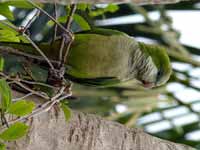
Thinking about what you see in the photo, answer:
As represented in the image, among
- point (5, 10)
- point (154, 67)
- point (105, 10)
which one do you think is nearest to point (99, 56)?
point (105, 10)

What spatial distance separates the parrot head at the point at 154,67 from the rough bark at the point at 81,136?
0.75 ft

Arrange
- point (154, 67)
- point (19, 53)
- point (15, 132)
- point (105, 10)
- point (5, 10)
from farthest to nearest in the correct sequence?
1. point (154, 67)
2. point (105, 10)
3. point (19, 53)
4. point (5, 10)
5. point (15, 132)

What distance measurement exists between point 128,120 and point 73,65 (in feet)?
2.59

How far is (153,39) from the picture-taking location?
2043 millimetres

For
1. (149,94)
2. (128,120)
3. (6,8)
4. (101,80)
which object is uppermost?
(6,8)

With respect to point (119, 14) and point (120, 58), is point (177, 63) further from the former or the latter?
point (120, 58)

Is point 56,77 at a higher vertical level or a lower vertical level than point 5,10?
lower

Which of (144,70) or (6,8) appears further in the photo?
(144,70)

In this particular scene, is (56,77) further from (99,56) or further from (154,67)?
(154,67)

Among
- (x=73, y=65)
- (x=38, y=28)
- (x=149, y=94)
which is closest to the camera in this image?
(x=73, y=65)

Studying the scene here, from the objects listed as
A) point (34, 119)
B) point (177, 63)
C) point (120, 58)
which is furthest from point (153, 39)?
point (34, 119)

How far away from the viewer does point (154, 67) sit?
136cm

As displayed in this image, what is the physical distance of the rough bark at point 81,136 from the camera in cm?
103

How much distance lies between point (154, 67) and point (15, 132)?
1.99 feet
